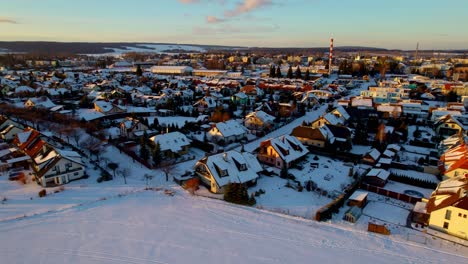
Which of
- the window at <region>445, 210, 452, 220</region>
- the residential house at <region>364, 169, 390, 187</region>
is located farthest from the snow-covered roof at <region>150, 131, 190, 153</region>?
the window at <region>445, 210, 452, 220</region>

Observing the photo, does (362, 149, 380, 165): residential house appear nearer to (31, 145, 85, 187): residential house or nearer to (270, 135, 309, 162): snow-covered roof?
(270, 135, 309, 162): snow-covered roof

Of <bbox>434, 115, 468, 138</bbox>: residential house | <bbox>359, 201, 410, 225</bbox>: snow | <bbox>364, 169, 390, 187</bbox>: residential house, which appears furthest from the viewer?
<bbox>434, 115, 468, 138</bbox>: residential house

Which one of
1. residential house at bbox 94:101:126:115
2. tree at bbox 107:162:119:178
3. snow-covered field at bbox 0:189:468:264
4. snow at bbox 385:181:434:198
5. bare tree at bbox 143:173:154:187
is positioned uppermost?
residential house at bbox 94:101:126:115

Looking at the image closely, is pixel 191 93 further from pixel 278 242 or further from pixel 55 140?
pixel 278 242

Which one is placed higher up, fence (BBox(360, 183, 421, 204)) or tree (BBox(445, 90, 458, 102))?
tree (BBox(445, 90, 458, 102))

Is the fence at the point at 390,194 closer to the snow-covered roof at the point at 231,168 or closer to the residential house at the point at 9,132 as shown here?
the snow-covered roof at the point at 231,168

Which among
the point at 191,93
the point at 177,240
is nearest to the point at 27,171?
the point at 177,240
